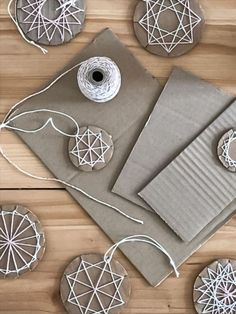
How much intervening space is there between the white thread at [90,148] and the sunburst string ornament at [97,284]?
136mm

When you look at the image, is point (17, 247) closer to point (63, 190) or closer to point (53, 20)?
point (63, 190)

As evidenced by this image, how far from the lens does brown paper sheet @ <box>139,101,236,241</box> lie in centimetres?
115

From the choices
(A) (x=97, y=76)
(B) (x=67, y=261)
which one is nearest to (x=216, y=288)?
(B) (x=67, y=261)

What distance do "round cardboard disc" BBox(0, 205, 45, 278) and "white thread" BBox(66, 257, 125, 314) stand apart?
0.22 ft

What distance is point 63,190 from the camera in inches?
46.5

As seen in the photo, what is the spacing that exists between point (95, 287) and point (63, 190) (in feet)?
0.53

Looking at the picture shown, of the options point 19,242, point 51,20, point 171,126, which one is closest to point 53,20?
point 51,20

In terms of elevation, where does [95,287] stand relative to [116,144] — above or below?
below

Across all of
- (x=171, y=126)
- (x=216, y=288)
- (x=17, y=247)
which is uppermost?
(x=171, y=126)

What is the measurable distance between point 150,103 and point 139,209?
17cm

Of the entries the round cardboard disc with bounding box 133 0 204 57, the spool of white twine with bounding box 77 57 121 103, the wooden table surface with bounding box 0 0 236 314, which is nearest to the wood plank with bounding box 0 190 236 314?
the wooden table surface with bounding box 0 0 236 314

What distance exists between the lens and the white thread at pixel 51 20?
1199 millimetres

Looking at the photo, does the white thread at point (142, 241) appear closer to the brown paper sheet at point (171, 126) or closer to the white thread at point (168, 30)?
the brown paper sheet at point (171, 126)

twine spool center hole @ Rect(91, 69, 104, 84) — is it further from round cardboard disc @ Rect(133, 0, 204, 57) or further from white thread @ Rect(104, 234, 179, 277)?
white thread @ Rect(104, 234, 179, 277)
